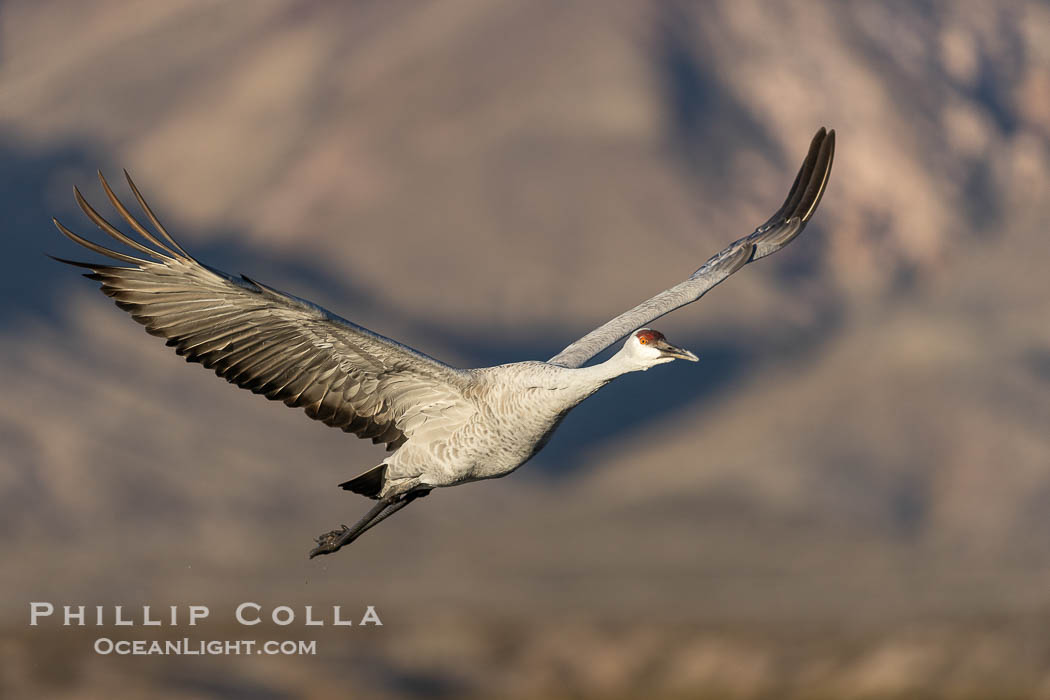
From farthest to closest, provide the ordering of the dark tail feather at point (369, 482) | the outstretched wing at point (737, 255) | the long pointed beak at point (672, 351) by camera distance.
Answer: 1. the outstretched wing at point (737, 255)
2. the dark tail feather at point (369, 482)
3. the long pointed beak at point (672, 351)

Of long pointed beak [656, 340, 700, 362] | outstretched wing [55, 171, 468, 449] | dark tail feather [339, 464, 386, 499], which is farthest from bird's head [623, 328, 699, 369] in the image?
dark tail feather [339, 464, 386, 499]

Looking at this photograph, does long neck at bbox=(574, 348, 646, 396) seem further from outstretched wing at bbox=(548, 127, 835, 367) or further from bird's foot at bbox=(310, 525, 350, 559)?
bird's foot at bbox=(310, 525, 350, 559)

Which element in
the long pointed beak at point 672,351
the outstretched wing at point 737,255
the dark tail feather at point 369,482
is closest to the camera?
the long pointed beak at point 672,351

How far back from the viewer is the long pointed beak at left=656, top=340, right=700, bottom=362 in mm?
10531

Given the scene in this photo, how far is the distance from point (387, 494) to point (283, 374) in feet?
5.58

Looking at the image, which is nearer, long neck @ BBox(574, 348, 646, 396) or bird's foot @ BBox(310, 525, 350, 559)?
long neck @ BBox(574, 348, 646, 396)

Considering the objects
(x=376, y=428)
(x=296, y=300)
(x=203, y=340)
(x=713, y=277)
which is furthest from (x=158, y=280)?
(x=713, y=277)

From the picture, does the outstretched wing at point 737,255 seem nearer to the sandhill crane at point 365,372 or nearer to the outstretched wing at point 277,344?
the sandhill crane at point 365,372

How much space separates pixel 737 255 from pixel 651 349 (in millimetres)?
4116

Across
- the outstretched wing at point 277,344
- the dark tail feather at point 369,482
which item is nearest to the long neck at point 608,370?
the outstretched wing at point 277,344

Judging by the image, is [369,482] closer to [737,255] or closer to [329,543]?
[329,543]

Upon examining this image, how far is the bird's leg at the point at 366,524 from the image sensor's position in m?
12.9

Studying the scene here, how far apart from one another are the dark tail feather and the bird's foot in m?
0.76

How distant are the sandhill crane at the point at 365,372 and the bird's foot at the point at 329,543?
1.93ft
